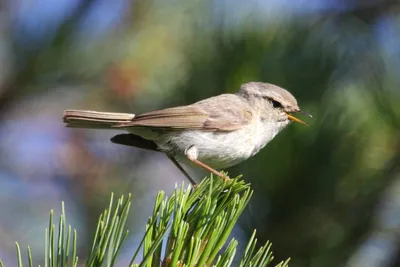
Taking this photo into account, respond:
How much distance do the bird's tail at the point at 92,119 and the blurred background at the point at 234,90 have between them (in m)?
0.28

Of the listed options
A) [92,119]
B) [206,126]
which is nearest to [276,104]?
[206,126]

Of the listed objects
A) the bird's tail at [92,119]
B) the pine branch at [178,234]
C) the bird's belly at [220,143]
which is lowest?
the pine branch at [178,234]

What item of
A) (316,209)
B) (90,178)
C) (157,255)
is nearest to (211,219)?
(157,255)

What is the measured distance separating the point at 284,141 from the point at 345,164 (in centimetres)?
27

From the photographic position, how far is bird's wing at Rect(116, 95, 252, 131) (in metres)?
2.74

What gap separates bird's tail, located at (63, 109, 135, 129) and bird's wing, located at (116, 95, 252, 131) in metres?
0.09

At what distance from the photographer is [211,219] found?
1564 mm

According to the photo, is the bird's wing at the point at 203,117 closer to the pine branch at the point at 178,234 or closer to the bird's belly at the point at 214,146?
the bird's belly at the point at 214,146

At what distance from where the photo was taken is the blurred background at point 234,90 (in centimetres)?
231

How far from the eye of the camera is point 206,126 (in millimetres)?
2994

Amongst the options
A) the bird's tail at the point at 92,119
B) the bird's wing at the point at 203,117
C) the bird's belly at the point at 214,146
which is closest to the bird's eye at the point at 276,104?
the bird's wing at the point at 203,117

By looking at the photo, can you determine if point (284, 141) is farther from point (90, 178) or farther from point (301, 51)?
point (90, 178)

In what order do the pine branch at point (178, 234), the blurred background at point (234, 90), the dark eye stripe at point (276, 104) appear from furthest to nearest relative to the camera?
the dark eye stripe at point (276, 104)
the blurred background at point (234, 90)
the pine branch at point (178, 234)

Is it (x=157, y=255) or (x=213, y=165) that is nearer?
(x=157, y=255)
